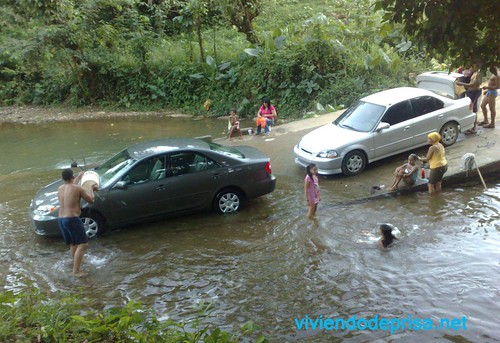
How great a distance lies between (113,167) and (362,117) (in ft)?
19.9

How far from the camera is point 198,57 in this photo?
23.2m

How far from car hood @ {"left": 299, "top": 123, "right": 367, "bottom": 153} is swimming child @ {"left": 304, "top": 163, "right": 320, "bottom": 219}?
2286 mm

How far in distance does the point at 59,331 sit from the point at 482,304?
5.19 meters

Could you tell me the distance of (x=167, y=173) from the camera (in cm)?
930

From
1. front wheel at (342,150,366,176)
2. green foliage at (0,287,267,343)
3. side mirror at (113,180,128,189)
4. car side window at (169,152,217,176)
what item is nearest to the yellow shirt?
front wheel at (342,150,366,176)

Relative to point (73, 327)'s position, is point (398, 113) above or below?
above

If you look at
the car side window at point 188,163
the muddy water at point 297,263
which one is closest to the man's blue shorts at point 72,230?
the muddy water at point 297,263

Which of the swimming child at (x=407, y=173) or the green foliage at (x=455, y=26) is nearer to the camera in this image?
the green foliage at (x=455, y=26)

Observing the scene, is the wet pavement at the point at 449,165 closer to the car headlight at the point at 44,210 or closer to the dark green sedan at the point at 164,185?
the dark green sedan at the point at 164,185

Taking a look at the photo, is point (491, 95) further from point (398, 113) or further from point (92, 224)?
point (92, 224)

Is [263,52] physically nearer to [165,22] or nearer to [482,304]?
[165,22]

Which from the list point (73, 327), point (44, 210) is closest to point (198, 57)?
point (44, 210)

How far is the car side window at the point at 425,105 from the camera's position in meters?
12.1

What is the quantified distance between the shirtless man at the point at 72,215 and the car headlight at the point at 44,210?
0.80 m
